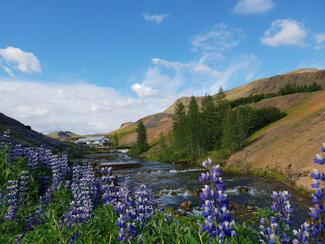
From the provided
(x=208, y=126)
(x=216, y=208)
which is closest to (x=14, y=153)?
(x=216, y=208)

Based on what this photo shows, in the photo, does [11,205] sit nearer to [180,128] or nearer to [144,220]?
[144,220]

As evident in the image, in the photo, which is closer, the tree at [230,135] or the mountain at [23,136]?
the mountain at [23,136]

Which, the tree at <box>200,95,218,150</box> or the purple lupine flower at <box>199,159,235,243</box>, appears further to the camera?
the tree at <box>200,95,218,150</box>

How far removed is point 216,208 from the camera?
5219 millimetres

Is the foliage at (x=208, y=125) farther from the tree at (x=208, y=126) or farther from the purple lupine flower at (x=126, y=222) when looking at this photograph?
the purple lupine flower at (x=126, y=222)

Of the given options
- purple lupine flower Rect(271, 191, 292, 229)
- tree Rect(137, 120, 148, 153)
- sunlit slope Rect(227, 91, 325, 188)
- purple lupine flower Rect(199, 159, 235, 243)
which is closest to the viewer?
purple lupine flower Rect(199, 159, 235, 243)

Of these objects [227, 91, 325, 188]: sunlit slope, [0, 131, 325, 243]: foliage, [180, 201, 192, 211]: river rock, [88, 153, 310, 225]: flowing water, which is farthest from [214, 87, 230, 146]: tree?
[0, 131, 325, 243]: foliage

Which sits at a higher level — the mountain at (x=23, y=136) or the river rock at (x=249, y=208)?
the mountain at (x=23, y=136)

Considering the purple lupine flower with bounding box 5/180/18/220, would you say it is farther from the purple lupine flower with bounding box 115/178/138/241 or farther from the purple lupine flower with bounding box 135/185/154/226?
the purple lupine flower with bounding box 115/178/138/241

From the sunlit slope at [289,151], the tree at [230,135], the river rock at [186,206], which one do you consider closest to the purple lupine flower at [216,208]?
the river rock at [186,206]

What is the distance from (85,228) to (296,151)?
3953cm

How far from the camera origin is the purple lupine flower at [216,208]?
5.13 meters

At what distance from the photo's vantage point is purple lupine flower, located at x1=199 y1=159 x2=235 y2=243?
5.13 metres

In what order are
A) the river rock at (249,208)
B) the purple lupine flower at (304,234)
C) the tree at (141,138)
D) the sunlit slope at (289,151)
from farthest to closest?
the tree at (141,138)
the sunlit slope at (289,151)
the river rock at (249,208)
the purple lupine flower at (304,234)
